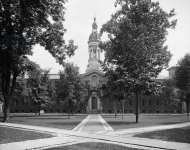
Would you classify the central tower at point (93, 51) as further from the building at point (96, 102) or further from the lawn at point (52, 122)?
the lawn at point (52, 122)

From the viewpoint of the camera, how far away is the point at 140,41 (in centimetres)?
2694

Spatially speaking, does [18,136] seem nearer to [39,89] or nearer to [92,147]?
[92,147]

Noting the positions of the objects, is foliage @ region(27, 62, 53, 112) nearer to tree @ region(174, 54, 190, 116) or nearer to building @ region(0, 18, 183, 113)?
building @ region(0, 18, 183, 113)

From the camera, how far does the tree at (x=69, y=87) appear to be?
41406mm

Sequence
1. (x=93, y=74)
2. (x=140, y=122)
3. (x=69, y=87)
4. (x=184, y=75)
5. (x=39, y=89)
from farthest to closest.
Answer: (x=93, y=74) < (x=39, y=89) < (x=184, y=75) < (x=69, y=87) < (x=140, y=122)

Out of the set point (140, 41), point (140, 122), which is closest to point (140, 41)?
point (140, 41)

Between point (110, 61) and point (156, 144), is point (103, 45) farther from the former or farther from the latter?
point (156, 144)

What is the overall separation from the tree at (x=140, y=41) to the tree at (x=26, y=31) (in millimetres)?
5722

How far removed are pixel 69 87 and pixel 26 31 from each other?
16.4 metres

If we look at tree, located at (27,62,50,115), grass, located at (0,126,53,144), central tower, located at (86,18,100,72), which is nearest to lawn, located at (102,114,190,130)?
grass, located at (0,126,53,144)

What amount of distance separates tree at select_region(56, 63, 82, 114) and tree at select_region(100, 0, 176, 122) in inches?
538

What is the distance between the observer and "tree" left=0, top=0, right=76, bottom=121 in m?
21.1

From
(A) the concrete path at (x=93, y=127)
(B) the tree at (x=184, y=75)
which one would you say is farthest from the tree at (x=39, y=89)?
(A) the concrete path at (x=93, y=127)

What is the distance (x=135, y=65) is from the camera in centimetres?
2833
